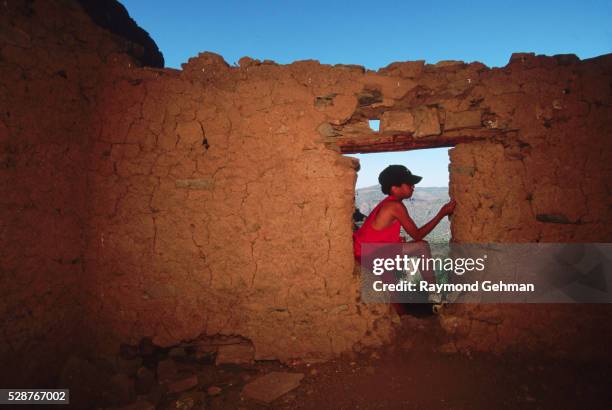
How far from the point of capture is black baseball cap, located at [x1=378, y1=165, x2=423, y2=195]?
10.8ft

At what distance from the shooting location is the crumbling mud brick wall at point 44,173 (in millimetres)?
2092

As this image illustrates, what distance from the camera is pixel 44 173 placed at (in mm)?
2291

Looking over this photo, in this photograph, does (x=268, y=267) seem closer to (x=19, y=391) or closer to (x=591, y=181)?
(x=19, y=391)

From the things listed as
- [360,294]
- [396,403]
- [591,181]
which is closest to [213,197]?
[360,294]

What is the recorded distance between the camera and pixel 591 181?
7.89ft

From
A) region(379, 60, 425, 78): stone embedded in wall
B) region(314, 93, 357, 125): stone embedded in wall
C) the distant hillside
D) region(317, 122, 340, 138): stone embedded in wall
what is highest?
region(379, 60, 425, 78): stone embedded in wall

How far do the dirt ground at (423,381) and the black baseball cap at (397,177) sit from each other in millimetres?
1307

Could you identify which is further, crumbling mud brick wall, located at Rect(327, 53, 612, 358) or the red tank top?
the red tank top

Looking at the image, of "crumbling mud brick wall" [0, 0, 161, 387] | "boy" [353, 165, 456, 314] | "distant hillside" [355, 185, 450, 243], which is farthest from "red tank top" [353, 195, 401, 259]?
"distant hillside" [355, 185, 450, 243]

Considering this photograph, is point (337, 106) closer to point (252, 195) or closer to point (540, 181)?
point (252, 195)

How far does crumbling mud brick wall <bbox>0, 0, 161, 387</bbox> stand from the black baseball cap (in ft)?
8.25

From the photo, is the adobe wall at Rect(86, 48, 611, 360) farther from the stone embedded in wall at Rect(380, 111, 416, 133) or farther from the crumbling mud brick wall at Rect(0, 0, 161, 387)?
the crumbling mud brick wall at Rect(0, 0, 161, 387)

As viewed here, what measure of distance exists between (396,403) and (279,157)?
6.23ft

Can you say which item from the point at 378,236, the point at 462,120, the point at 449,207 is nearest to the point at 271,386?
the point at 378,236
